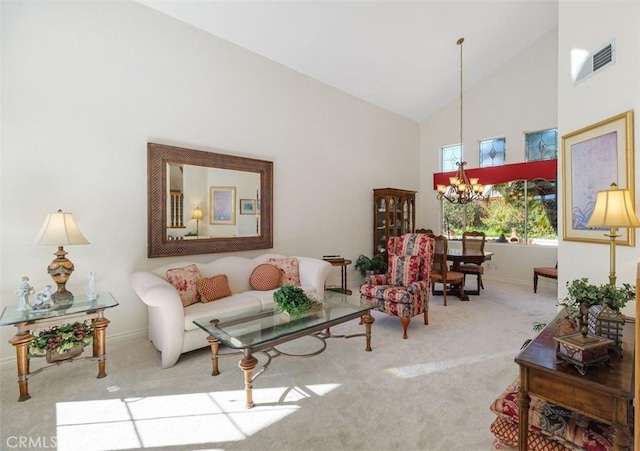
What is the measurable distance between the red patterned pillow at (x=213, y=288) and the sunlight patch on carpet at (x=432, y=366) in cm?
191

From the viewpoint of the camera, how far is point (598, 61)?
8.66 feet

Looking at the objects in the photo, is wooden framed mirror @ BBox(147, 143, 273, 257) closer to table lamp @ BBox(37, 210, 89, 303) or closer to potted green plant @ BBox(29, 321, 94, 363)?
table lamp @ BBox(37, 210, 89, 303)

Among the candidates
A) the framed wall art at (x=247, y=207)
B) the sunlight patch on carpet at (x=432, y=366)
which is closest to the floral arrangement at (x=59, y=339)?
the framed wall art at (x=247, y=207)

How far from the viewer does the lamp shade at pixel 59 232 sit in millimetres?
2600

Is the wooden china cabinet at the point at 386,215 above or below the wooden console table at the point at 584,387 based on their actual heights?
above

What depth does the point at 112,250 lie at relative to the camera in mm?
3271

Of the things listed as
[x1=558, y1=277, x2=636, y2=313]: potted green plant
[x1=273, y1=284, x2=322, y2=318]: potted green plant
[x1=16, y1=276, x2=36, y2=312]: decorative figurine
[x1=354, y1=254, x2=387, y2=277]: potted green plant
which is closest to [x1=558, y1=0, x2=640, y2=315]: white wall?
[x1=558, y1=277, x2=636, y2=313]: potted green plant

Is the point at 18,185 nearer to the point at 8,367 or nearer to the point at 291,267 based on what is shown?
the point at 8,367

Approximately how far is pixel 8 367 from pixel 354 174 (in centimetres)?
517

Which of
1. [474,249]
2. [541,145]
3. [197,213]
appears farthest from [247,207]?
[541,145]

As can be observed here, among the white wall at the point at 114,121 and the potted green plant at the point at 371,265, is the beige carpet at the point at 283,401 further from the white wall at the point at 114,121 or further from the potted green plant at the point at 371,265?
the potted green plant at the point at 371,265

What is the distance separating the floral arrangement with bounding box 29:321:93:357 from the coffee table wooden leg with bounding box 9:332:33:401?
2.3 inches

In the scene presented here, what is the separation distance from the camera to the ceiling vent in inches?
98.1

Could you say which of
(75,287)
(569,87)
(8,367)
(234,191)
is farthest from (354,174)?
(8,367)
